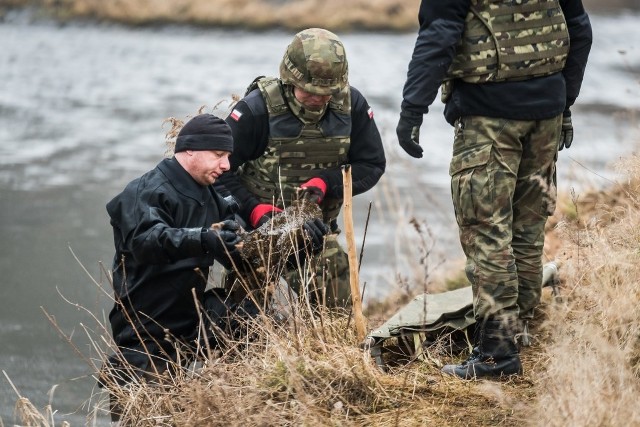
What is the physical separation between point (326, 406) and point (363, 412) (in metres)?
0.19

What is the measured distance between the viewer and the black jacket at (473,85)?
4.52 metres

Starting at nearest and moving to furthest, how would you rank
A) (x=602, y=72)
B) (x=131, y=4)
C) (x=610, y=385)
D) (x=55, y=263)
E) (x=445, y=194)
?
(x=610, y=385), (x=55, y=263), (x=445, y=194), (x=602, y=72), (x=131, y=4)

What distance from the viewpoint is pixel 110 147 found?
1486 centimetres

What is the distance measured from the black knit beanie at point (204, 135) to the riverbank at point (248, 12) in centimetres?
1771

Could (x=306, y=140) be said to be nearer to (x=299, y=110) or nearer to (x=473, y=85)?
(x=299, y=110)

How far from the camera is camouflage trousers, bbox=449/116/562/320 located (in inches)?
185

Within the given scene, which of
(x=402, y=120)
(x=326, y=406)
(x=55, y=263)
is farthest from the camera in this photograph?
(x=55, y=263)

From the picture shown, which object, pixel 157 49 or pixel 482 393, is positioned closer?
pixel 482 393

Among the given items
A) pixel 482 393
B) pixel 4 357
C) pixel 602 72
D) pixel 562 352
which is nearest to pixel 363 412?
pixel 482 393

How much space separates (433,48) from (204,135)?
3.68 ft

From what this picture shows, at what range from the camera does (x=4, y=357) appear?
8.11 m

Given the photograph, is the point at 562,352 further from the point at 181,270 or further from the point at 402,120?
the point at 181,270

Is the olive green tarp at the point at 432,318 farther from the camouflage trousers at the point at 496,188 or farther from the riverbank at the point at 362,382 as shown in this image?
→ the camouflage trousers at the point at 496,188

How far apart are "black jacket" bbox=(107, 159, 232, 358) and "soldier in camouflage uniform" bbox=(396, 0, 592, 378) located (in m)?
1.00
